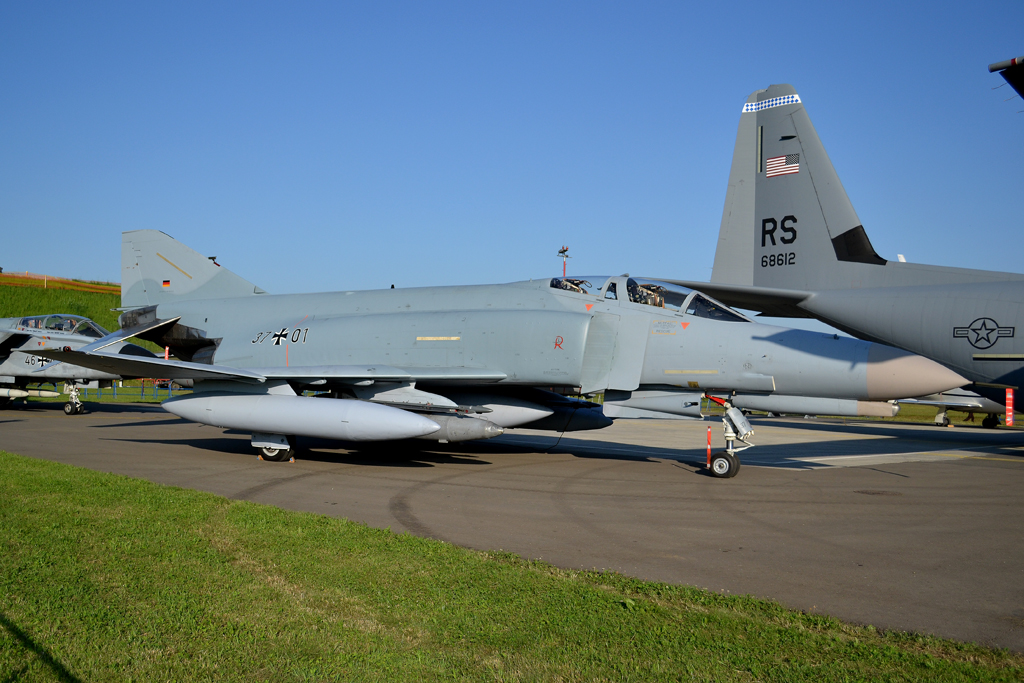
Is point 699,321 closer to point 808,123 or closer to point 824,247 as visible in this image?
point 824,247

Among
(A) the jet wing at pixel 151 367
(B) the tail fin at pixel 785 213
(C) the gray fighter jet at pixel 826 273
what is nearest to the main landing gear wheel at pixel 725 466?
(C) the gray fighter jet at pixel 826 273

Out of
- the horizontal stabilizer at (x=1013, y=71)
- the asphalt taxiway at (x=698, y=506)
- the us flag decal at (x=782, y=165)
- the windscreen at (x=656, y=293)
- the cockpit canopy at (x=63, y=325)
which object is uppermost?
the us flag decal at (x=782, y=165)

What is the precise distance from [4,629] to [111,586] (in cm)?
74

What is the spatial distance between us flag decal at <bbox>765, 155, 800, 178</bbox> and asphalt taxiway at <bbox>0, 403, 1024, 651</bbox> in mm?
5066

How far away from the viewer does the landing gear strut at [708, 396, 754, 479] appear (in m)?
9.97

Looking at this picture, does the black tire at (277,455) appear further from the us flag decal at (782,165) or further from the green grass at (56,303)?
the green grass at (56,303)

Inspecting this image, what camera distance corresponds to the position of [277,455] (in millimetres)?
11617

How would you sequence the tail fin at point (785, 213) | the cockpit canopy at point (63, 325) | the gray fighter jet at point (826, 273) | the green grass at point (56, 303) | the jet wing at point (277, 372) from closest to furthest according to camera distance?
the gray fighter jet at point (826, 273), the jet wing at point (277, 372), the tail fin at point (785, 213), the cockpit canopy at point (63, 325), the green grass at point (56, 303)

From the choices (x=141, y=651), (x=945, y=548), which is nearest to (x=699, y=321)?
(x=945, y=548)

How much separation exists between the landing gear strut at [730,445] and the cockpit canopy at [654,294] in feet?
4.59

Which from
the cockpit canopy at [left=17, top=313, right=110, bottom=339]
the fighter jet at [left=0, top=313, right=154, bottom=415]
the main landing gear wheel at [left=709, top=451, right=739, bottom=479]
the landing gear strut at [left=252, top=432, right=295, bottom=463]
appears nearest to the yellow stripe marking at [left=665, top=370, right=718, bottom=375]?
the main landing gear wheel at [left=709, top=451, right=739, bottom=479]

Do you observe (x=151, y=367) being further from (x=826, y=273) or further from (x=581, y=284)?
(x=826, y=273)

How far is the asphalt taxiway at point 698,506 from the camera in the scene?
15.8ft

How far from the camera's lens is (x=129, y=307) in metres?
16.6
